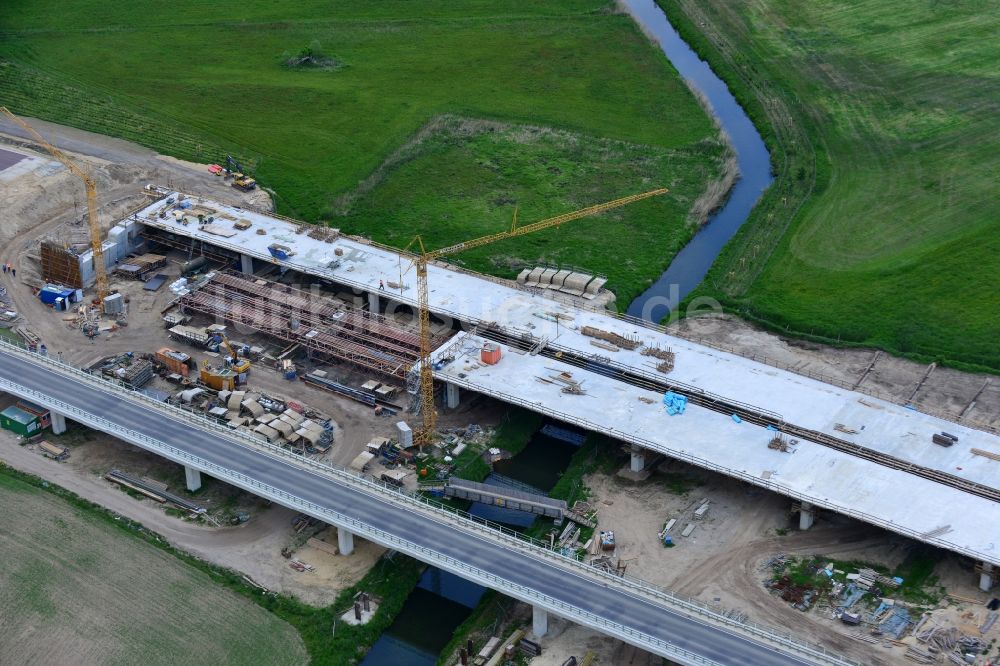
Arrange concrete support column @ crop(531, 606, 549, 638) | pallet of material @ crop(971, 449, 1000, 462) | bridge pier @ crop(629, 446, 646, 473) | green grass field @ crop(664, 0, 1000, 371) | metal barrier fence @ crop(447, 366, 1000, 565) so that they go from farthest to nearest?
green grass field @ crop(664, 0, 1000, 371) < bridge pier @ crop(629, 446, 646, 473) < pallet of material @ crop(971, 449, 1000, 462) < metal barrier fence @ crop(447, 366, 1000, 565) < concrete support column @ crop(531, 606, 549, 638)

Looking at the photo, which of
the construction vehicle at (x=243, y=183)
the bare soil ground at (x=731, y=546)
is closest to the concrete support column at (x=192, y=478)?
the bare soil ground at (x=731, y=546)

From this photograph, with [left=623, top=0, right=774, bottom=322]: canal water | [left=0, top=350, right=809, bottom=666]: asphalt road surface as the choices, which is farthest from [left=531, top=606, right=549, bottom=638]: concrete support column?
[left=623, top=0, right=774, bottom=322]: canal water

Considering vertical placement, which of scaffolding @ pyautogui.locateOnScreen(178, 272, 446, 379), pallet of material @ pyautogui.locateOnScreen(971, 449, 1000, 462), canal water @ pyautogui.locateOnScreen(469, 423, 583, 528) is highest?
pallet of material @ pyautogui.locateOnScreen(971, 449, 1000, 462)

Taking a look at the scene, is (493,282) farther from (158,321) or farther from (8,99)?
(8,99)

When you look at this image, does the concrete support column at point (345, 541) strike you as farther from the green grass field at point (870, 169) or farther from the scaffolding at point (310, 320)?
the green grass field at point (870, 169)

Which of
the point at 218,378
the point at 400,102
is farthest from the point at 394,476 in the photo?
the point at 400,102

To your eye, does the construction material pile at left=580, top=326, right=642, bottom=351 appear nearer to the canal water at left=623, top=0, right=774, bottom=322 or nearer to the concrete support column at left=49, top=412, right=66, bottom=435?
the canal water at left=623, top=0, right=774, bottom=322
